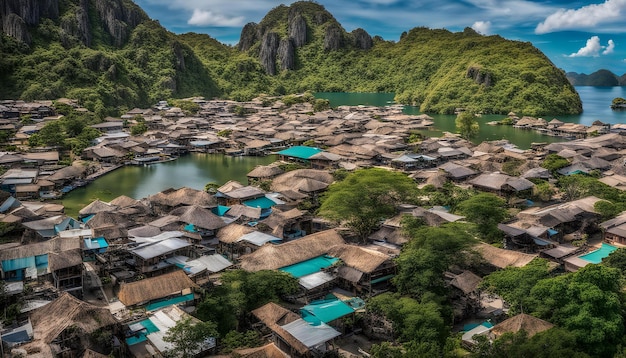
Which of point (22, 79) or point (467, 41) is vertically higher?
point (467, 41)

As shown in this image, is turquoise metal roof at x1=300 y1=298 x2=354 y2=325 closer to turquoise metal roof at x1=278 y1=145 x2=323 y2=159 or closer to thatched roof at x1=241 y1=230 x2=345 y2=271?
thatched roof at x1=241 y1=230 x2=345 y2=271

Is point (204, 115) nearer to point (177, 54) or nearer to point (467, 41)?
point (177, 54)

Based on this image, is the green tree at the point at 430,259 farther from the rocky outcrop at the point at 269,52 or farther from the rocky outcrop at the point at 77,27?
the rocky outcrop at the point at 269,52

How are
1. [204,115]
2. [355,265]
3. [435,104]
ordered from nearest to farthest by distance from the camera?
[355,265] → [204,115] → [435,104]

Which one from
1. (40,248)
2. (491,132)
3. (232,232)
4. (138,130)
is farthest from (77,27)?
(40,248)

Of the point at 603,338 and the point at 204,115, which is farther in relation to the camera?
the point at 204,115

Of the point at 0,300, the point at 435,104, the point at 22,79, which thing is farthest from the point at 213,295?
the point at 435,104

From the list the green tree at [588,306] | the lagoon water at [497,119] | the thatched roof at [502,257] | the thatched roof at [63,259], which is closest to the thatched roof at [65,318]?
the thatched roof at [63,259]

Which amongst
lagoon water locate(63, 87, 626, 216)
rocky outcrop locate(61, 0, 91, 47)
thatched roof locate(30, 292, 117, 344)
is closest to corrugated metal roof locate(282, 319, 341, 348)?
thatched roof locate(30, 292, 117, 344)
